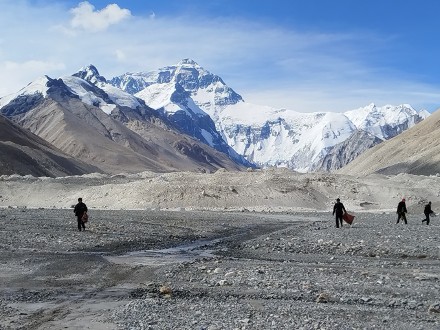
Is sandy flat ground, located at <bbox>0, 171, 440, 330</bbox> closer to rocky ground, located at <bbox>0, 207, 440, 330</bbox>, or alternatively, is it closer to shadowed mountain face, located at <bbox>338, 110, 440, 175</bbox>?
rocky ground, located at <bbox>0, 207, 440, 330</bbox>

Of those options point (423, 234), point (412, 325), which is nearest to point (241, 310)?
point (412, 325)

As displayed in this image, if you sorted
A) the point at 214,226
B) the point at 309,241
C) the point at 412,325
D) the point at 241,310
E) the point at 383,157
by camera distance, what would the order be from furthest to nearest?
the point at 383,157
the point at 214,226
the point at 309,241
the point at 241,310
the point at 412,325

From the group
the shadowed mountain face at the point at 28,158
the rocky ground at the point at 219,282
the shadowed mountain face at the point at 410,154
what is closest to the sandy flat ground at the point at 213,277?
the rocky ground at the point at 219,282

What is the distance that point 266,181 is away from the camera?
7888 centimetres

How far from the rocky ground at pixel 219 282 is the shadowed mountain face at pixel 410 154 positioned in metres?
109

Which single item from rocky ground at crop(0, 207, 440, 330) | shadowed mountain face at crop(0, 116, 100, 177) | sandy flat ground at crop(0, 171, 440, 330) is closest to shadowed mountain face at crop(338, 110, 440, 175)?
shadowed mountain face at crop(0, 116, 100, 177)

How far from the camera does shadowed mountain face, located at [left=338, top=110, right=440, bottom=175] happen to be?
446 ft

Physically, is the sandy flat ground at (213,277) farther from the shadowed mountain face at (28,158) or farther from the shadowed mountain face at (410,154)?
the shadowed mountain face at (28,158)

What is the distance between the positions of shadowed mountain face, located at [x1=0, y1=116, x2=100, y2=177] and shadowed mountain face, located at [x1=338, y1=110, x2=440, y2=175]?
3446 inches

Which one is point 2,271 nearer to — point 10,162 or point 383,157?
point 10,162

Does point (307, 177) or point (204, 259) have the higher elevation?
point (307, 177)

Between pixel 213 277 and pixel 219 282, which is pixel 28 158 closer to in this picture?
pixel 213 277

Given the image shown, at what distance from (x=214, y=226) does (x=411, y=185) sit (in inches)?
1719

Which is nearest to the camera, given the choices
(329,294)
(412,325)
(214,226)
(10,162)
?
(412,325)
